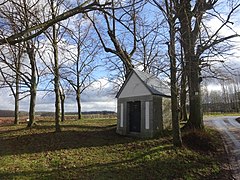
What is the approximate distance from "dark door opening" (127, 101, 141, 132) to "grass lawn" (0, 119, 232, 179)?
2162 millimetres

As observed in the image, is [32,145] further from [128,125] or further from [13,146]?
[128,125]

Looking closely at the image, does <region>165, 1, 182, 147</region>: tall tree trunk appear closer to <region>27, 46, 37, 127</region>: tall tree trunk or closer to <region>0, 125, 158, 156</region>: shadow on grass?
<region>0, 125, 158, 156</region>: shadow on grass

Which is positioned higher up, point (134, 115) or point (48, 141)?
point (134, 115)

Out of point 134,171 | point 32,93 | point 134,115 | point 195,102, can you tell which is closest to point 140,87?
point 134,115

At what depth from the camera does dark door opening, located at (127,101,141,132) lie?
46.4ft

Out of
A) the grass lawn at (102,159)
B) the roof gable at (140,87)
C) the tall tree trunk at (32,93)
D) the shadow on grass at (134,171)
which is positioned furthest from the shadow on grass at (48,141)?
the roof gable at (140,87)

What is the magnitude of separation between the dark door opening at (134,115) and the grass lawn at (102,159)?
2.16 m

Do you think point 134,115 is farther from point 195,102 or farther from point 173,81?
point 173,81

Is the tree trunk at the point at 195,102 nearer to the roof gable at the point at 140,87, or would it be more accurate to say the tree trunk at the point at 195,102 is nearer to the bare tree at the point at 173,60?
the roof gable at the point at 140,87

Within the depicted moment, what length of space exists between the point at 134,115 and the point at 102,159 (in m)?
6.06

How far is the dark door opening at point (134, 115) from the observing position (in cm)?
1416

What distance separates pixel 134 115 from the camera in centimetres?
1448

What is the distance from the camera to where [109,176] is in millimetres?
7148

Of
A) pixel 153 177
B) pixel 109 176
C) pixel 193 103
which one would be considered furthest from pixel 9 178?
pixel 193 103
